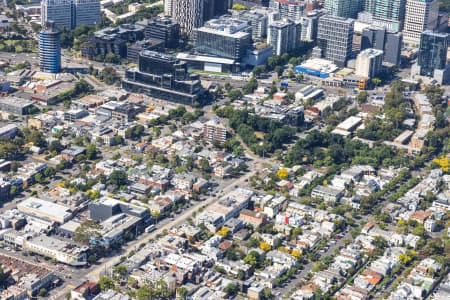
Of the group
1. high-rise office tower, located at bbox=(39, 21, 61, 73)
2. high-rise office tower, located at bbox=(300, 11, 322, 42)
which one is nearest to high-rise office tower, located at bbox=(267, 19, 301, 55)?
high-rise office tower, located at bbox=(300, 11, 322, 42)

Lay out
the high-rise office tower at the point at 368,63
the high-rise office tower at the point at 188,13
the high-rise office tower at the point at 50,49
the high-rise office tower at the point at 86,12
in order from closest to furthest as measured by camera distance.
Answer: the high-rise office tower at the point at 50,49
the high-rise office tower at the point at 368,63
the high-rise office tower at the point at 188,13
the high-rise office tower at the point at 86,12

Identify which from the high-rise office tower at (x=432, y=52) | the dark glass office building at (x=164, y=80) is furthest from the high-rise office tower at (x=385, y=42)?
the dark glass office building at (x=164, y=80)

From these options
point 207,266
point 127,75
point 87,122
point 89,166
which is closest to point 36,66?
point 127,75

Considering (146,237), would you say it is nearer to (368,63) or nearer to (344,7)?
(368,63)

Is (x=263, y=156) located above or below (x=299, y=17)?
below

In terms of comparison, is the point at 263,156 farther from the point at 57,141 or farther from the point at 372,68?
the point at 372,68

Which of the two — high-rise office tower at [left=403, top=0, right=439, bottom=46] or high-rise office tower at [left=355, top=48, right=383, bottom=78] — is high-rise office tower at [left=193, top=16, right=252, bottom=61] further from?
high-rise office tower at [left=403, top=0, right=439, bottom=46]

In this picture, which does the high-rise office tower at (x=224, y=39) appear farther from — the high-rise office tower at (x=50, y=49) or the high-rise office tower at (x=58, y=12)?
the high-rise office tower at (x=58, y=12)

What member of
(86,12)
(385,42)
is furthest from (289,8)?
(86,12)
